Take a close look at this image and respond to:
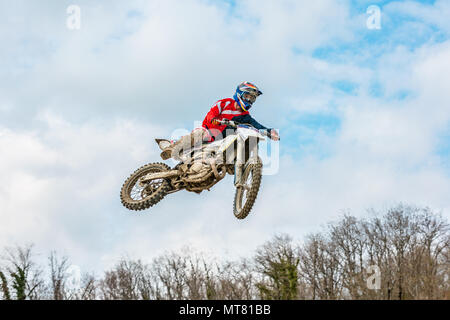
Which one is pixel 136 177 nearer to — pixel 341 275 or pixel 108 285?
pixel 108 285

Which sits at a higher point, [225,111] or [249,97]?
[249,97]

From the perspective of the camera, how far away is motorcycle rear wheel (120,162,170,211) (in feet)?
58.3

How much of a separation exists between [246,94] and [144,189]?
4133mm

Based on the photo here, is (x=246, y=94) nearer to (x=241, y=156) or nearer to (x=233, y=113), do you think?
(x=233, y=113)

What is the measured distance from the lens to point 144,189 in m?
18.5

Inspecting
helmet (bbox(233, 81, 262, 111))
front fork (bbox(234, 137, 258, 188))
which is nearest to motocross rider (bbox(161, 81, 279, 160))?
helmet (bbox(233, 81, 262, 111))

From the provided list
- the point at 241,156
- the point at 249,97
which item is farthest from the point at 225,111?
the point at 241,156

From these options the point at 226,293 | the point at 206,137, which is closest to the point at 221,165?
the point at 206,137

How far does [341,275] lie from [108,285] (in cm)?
1073

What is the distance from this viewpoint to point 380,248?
32938 mm

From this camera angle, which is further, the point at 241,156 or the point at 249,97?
the point at 249,97

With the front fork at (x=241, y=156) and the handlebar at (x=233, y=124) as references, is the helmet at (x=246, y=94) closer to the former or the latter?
the handlebar at (x=233, y=124)
